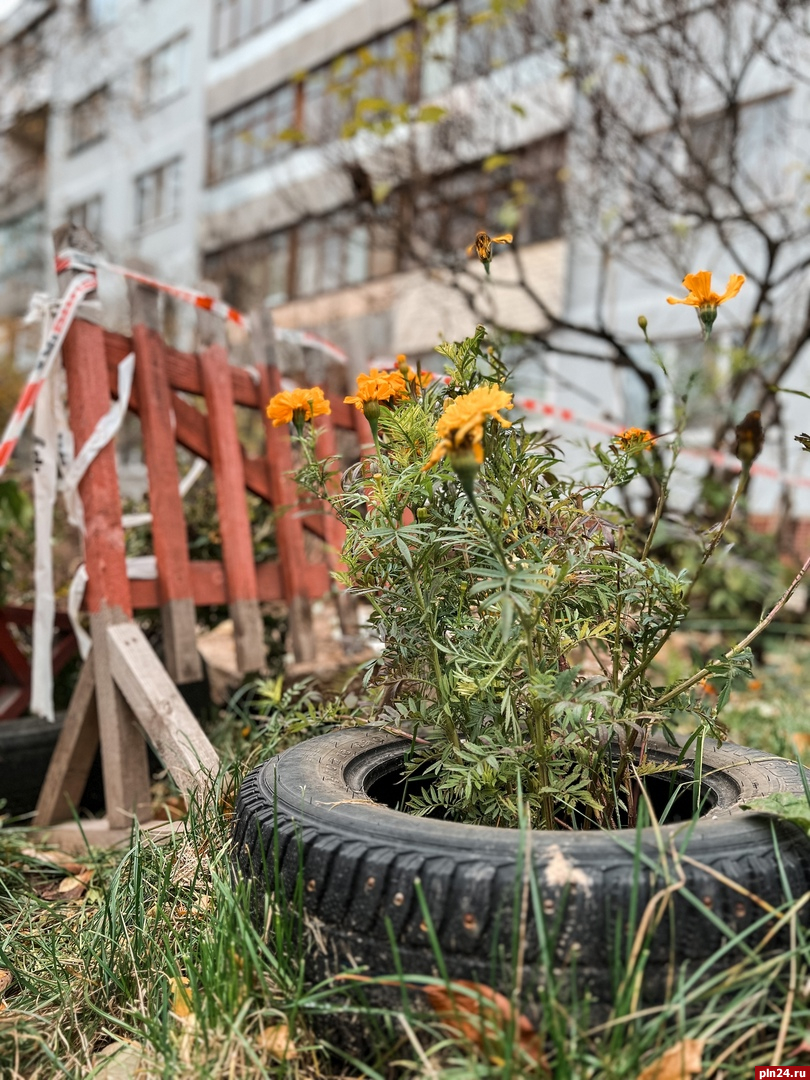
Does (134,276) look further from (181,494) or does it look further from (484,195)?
(484,195)

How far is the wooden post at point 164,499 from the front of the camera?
121 inches

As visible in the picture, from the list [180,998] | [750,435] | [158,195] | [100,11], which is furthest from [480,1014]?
[100,11]

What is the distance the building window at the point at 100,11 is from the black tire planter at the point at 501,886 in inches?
1068

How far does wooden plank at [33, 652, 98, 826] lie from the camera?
115 inches

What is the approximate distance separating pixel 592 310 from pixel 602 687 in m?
12.6

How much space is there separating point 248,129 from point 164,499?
1924 cm

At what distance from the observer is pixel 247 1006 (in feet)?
4.70

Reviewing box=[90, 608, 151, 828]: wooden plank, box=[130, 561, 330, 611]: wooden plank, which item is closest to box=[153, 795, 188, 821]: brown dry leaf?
box=[90, 608, 151, 828]: wooden plank

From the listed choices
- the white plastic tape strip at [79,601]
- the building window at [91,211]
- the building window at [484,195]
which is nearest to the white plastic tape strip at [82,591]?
the white plastic tape strip at [79,601]

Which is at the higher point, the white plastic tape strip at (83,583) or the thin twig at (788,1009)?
the white plastic tape strip at (83,583)

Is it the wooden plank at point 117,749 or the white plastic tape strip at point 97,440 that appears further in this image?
the white plastic tape strip at point 97,440

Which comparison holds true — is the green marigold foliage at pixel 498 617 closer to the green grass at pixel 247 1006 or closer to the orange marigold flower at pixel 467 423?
the orange marigold flower at pixel 467 423

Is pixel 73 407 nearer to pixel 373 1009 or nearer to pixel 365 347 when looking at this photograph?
pixel 373 1009

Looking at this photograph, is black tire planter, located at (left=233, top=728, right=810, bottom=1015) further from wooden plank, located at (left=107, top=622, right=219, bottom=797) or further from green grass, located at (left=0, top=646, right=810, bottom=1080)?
wooden plank, located at (left=107, top=622, right=219, bottom=797)
